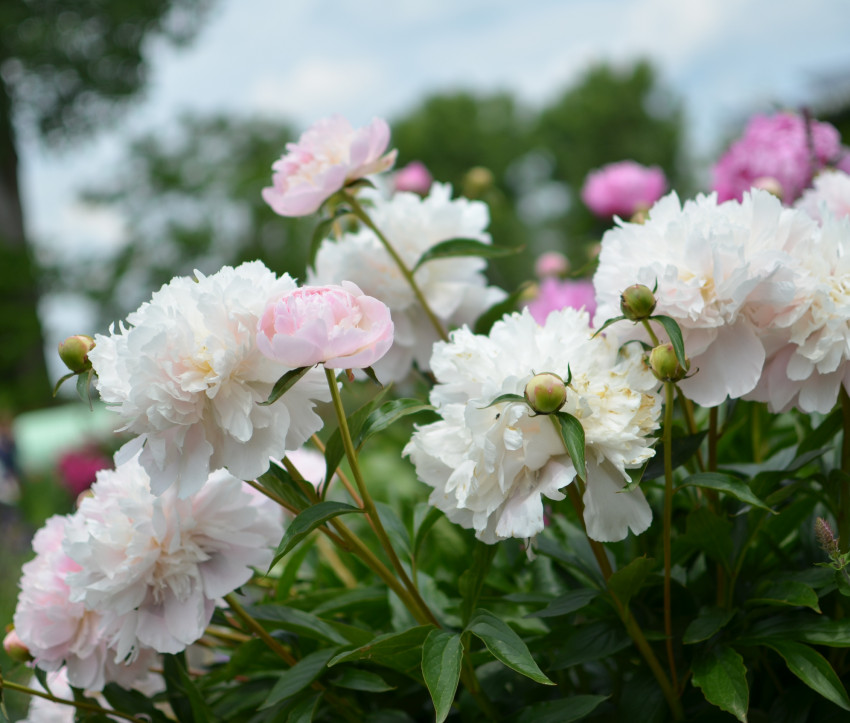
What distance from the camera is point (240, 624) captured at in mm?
716

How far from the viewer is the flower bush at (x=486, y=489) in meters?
0.51

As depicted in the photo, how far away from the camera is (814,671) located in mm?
545

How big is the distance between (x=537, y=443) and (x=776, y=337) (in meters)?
0.19

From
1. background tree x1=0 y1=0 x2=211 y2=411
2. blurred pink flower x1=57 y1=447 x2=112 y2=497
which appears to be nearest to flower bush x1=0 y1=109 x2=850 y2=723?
blurred pink flower x1=57 y1=447 x2=112 y2=497

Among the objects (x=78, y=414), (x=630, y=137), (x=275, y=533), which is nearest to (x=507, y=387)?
(x=275, y=533)


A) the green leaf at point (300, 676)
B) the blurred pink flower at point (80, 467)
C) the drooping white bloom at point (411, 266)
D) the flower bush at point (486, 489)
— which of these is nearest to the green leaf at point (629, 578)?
the flower bush at point (486, 489)

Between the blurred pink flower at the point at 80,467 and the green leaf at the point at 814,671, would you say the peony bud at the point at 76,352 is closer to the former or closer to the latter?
the green leaf at the point at 814,671

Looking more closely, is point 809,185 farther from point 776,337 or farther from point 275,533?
point 275,533

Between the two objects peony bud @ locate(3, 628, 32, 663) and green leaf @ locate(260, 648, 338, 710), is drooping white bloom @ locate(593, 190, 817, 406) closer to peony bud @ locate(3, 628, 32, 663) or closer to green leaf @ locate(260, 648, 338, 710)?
green leaf @ locate(260, 648, 338, 710)

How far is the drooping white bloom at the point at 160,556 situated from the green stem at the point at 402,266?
0.92ft

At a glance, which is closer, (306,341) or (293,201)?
(306,341)

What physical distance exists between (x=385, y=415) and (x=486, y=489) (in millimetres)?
93

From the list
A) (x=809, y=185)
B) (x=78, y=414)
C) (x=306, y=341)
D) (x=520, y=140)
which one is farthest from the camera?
(x=520, y=140)

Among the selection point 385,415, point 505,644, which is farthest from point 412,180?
point 505,644
